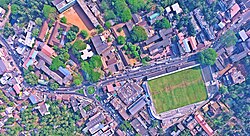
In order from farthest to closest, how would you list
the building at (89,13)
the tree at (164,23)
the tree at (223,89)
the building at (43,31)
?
the building at (43,31)
the building at (89,13)
the tree at (164,23)
the tree at (223,89)

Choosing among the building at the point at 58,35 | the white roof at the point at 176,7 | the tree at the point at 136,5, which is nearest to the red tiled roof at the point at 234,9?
the white roof at the point at 176,7

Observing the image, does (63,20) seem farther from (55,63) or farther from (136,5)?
(136,5)

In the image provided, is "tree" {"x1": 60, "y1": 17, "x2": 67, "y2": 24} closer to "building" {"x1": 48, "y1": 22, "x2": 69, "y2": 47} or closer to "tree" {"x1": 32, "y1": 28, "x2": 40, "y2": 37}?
"building" {"x1": 48, "y1": 22, "x2": 69, "y2": 47}

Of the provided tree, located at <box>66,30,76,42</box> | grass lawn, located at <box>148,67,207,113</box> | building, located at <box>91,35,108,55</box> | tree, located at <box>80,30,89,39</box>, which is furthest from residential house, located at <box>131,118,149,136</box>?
tree, located at <box>66,30,76,42</box>

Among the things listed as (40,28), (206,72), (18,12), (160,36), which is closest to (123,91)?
(160,36)

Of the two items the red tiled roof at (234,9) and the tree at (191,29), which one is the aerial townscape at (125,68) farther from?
the tree at (191,29)

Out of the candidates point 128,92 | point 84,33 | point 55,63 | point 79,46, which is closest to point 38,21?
point 55,63
